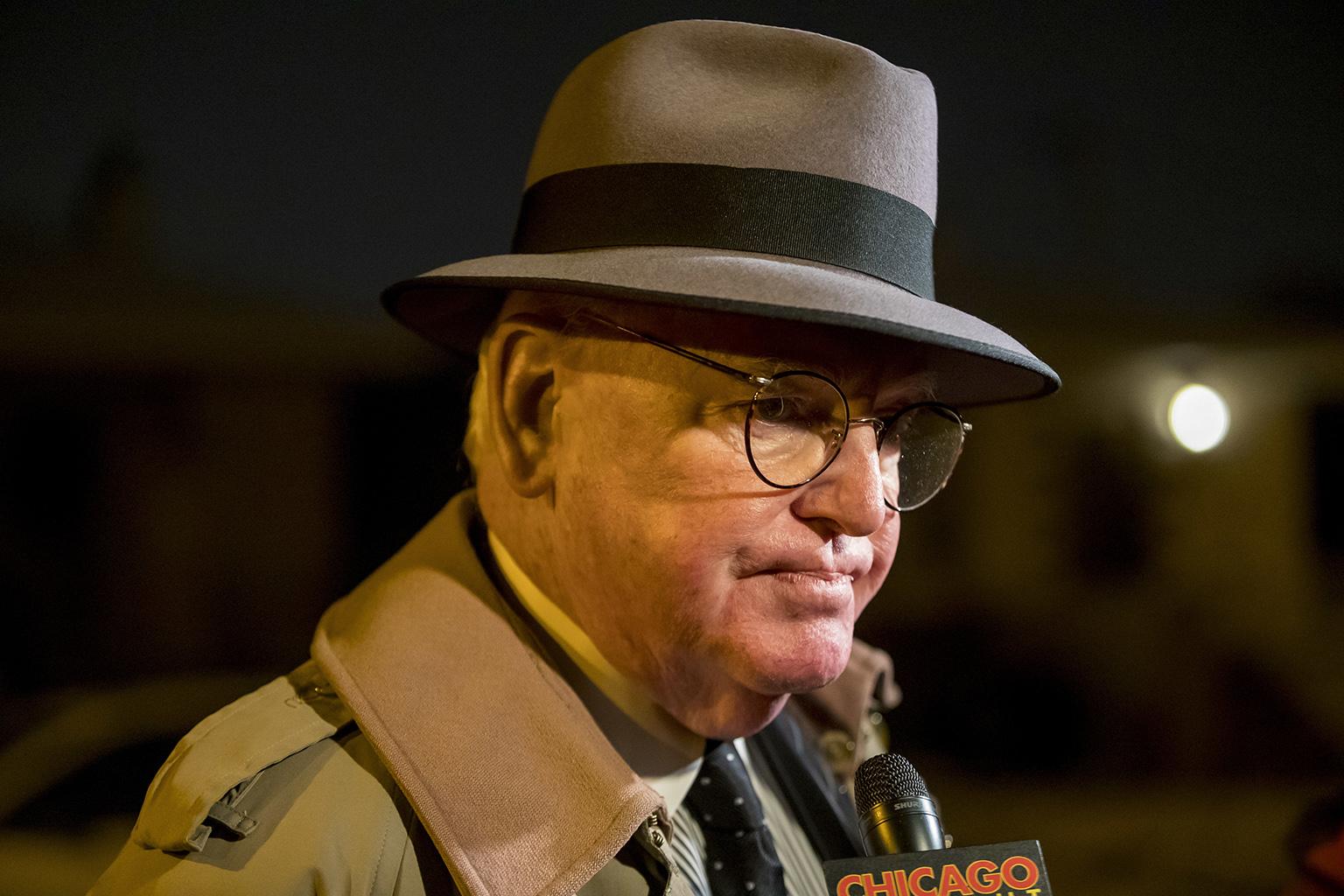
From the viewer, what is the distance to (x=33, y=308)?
5.53 ft

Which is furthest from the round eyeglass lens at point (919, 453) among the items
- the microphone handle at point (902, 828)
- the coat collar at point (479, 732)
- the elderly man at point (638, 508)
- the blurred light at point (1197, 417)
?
the blurred light at point (1197, 417)

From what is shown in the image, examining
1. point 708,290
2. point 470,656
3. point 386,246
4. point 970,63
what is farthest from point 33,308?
point 970,63

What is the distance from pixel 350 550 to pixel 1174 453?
200 centimetres

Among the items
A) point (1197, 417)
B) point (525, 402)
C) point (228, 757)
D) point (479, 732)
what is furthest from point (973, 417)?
point (228, 757)

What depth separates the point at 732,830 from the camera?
1.37m

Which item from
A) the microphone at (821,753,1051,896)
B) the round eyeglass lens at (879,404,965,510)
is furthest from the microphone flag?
the round eyeglass lens at (879,404,965,510)

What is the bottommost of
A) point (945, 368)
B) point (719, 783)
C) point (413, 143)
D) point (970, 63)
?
point (719, 783)

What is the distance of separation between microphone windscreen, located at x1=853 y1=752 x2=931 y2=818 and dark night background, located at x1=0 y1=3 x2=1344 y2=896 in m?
0.91

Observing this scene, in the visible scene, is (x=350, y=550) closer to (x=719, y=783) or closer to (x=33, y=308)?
(x=33, y=308)

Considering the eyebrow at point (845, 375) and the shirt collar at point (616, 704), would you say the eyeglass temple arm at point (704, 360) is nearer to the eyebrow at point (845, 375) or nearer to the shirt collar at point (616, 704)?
the eyebrow at point (845, 375)

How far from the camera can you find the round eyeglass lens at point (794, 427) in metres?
1.13

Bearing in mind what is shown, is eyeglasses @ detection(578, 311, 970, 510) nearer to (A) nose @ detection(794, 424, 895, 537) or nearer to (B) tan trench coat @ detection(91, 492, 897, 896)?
(A) nose @ detection(794, 424, 895, 537)

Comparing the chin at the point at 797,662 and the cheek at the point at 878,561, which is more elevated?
the cheek at the point at 878,561

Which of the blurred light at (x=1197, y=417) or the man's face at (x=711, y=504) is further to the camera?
the blurred light at (x=1197, y=417)
